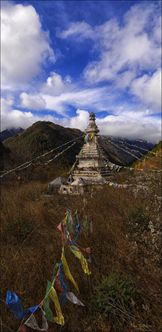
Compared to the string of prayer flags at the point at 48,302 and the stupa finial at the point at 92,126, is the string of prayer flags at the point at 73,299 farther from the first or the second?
the stupa finial at the point at 92,126

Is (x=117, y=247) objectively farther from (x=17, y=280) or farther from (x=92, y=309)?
(x=17, y=280)

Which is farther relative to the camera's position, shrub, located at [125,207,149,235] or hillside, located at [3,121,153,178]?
hillside, located at [3,121,153,178]

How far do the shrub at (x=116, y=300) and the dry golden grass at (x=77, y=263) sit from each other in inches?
4.1

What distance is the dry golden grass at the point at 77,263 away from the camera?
10.8 ft

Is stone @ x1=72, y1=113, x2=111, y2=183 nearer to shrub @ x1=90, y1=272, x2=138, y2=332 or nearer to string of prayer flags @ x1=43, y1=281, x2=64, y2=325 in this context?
shrub @ x1=90, y1=272, x2=138, y2=332

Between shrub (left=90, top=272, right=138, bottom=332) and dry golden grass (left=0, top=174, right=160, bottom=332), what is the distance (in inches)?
4.1

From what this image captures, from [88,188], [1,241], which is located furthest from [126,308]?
[88,188]

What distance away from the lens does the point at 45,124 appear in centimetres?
5944

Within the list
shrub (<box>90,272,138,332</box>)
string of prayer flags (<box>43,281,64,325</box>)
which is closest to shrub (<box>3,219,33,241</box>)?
shrub (<box>90,272,138,332</box>)

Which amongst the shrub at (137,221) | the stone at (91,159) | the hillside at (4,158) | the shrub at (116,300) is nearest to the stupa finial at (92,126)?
the stone at (91,159)

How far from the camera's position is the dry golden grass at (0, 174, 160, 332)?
3.28m

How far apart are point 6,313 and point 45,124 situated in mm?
57827

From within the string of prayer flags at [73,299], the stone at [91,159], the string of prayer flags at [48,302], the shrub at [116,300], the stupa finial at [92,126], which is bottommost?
the shrub at [116,300]

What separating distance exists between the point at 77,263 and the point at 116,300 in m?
1.18
